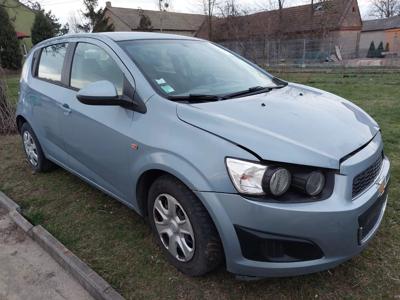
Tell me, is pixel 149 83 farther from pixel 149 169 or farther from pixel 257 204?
pixel 257 204

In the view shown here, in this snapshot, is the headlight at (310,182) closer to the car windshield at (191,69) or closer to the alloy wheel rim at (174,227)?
the alloy wheel rim at (174,227)

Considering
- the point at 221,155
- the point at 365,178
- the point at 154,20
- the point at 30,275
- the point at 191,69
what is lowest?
the point at 30,275

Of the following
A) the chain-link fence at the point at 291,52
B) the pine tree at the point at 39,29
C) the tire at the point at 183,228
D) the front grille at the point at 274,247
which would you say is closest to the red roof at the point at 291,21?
the chain-link fence at the point at 291,52

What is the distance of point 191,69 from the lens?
306 cm

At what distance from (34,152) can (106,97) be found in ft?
7.46

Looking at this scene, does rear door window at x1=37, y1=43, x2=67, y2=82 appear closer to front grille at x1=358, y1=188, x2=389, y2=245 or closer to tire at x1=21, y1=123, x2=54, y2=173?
tire at x1=21, y1=123, x2=54, y2=173

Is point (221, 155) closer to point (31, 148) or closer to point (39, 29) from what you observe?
point (31, 148)

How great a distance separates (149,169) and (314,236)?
1.14 m

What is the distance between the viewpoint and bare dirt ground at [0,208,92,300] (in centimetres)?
251

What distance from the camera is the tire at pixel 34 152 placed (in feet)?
14.0

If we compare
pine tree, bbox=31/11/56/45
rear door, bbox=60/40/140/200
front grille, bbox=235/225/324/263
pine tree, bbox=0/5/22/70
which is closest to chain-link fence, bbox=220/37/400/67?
pine tree, bbox=0/5/22/70

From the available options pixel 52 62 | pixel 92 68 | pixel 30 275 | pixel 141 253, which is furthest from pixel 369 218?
pixel 52 62

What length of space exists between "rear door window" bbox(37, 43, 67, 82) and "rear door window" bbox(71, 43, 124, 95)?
0.33 meters

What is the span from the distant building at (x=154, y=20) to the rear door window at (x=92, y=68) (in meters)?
39.6
